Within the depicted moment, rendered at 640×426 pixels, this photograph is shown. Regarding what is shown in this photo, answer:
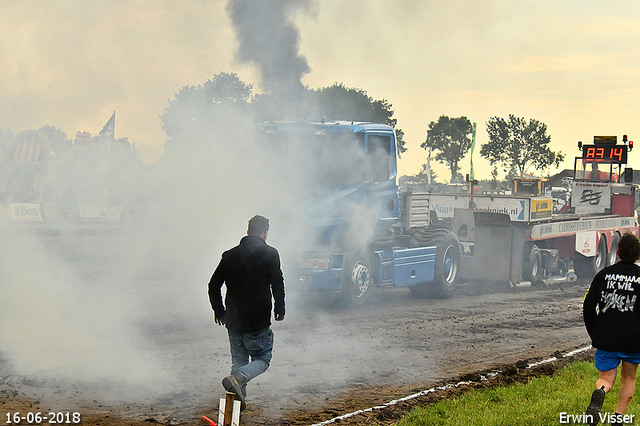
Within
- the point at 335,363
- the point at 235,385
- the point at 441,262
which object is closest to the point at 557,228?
the point at 441,262

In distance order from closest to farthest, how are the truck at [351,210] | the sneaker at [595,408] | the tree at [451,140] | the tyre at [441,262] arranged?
1. the sneaker at [595,408]
2. the truck at [351,210]
3. the tyre at [441,262]
4. the tree at [451,140]

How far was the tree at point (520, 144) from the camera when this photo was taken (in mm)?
66938

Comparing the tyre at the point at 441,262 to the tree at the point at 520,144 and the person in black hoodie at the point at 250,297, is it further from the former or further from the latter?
the tree at the point at 520,144

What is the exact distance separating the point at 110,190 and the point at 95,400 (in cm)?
634

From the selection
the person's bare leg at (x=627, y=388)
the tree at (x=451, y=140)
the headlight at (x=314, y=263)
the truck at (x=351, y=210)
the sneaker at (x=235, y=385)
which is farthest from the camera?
the tree at (x=451, y=140)

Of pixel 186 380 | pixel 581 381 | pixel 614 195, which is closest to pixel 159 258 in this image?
pixel 186 380

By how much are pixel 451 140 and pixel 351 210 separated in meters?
57.6

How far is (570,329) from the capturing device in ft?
36.3

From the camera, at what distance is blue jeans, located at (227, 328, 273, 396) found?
5855 mm

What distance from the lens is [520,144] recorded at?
2680 inches

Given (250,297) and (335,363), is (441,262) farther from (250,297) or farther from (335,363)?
(250,297)

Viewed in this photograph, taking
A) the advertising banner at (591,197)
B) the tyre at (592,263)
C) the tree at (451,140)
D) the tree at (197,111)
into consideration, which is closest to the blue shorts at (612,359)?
the tree at (197,111)

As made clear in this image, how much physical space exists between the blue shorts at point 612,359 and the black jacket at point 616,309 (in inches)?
2.3

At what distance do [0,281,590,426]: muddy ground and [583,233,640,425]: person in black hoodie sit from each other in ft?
5.67
